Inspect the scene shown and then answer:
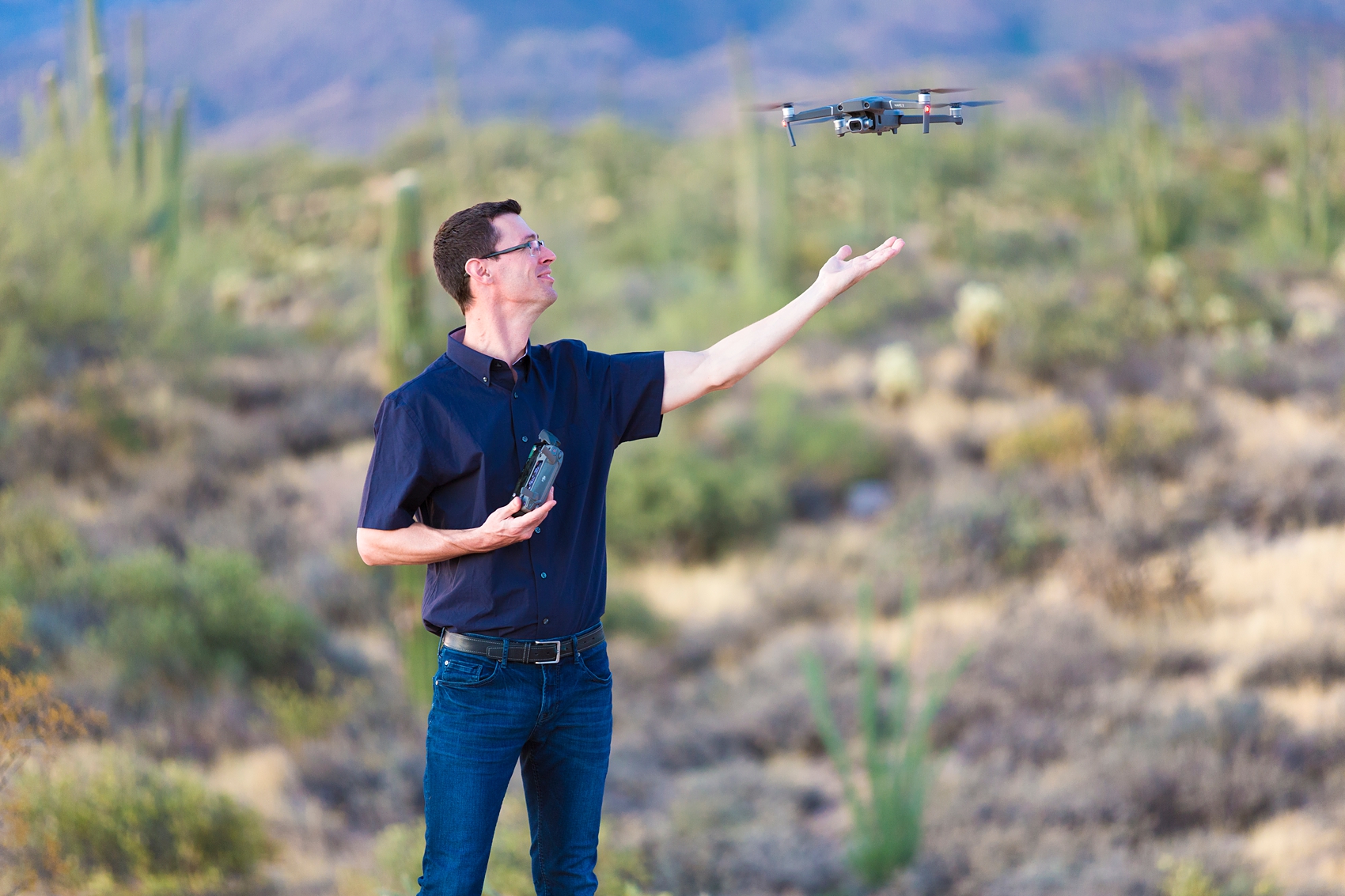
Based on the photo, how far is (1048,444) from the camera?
1185 centimetres

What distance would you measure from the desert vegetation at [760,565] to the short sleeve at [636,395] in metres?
1.93

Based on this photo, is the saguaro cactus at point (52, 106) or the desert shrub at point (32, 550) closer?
the desert shrub at point (32, 550)

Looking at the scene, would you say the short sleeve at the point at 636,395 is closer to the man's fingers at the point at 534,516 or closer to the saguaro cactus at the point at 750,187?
the man's fingers at the point at 534,516

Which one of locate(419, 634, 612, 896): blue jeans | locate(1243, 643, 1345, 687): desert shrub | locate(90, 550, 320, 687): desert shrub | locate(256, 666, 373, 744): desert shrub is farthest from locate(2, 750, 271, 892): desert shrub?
locate(1243, 643, 1345, 687): desert shrub

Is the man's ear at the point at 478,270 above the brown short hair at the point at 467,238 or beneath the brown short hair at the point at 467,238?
beneath

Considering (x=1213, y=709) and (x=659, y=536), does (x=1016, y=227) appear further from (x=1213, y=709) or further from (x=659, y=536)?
(x=1213, y=709)

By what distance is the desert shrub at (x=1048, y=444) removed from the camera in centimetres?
1171

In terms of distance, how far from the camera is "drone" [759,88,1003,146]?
7.32 ft

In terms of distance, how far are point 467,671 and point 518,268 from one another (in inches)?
35.6

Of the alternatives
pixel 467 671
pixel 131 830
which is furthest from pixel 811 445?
pixel 467 671

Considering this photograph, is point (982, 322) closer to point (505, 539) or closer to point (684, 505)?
point (684, 505)

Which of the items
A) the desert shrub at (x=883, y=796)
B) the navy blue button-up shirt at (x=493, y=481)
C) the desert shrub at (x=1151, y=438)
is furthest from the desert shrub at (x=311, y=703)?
the desert shrub at (x=1151, y=438)

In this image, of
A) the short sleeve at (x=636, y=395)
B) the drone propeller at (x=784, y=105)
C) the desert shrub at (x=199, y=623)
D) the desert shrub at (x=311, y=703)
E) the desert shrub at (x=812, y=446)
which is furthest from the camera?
the desert shrub at (x=812, y=446)

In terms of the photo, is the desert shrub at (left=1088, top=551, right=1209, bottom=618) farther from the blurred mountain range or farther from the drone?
the blurred mountain range
